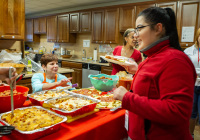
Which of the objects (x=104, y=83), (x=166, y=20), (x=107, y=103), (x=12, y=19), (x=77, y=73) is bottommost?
(x=77, y=73)

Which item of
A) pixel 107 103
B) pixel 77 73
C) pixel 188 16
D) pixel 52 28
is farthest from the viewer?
pixel 52 28

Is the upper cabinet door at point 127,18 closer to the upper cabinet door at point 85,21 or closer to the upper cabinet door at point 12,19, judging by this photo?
the upper cabinet door at point 85,21

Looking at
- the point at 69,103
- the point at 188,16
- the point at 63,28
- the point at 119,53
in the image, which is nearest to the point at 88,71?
the point at 63,28

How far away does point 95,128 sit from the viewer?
3.59ft

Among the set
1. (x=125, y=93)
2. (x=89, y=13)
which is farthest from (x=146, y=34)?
(x=89, y=13)

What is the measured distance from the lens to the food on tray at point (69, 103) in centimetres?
121

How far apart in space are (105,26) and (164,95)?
4.32 m

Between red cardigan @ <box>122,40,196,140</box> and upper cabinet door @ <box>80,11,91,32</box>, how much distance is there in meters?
4.58

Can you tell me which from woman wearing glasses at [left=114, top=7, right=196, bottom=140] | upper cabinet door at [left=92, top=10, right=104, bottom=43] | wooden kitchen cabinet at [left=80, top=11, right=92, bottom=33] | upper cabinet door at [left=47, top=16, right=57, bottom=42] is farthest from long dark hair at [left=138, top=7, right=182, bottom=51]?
upper cabinet door at [left=47, top=16, right=57, bottom=42]

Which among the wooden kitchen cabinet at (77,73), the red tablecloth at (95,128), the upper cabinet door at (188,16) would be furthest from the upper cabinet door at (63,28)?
the red tablecloth at (95,128)

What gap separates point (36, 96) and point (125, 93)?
2.81 ft

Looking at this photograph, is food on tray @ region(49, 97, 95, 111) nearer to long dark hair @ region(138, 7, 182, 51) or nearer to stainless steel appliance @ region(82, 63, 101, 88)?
long dark hair @ region(138, 7, 182, 51)

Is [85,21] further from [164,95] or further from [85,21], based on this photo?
[164,95]

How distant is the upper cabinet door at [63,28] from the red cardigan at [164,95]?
5.30 metres
